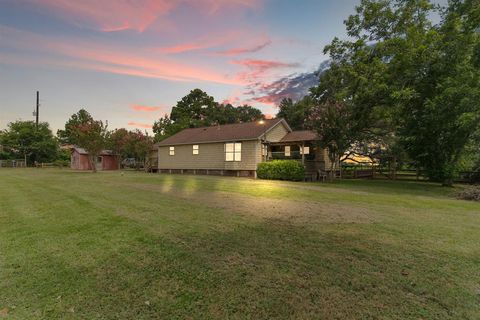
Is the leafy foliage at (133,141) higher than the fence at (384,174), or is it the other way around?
the leafy foliage at (133,141)

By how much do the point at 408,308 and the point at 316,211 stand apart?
457 cm

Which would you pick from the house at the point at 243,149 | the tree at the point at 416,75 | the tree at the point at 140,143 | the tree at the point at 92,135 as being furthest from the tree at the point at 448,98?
the tree at the point at 92,135

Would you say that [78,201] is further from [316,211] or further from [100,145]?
[100,145]

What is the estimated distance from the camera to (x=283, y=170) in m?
18.2

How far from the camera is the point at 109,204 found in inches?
307

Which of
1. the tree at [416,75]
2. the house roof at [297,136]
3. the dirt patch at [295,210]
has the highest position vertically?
the tree at [416,75]

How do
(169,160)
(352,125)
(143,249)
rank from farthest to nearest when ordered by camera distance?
(169,160) < (352,125) < (143,249)

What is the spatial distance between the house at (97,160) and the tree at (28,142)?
878cm

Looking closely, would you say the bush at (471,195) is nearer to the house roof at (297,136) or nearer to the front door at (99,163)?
the house roof at (297,136)

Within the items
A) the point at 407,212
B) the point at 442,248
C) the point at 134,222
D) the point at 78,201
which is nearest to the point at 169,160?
the point at 78,201

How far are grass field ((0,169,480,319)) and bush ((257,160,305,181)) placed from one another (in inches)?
446

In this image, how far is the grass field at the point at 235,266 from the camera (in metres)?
2.70

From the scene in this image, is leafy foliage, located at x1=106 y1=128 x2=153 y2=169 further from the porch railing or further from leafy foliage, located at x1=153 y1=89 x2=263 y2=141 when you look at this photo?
leafy foliage, located at x1=153 y1=89 x2=263 y2=141

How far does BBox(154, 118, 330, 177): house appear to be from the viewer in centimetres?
2080
